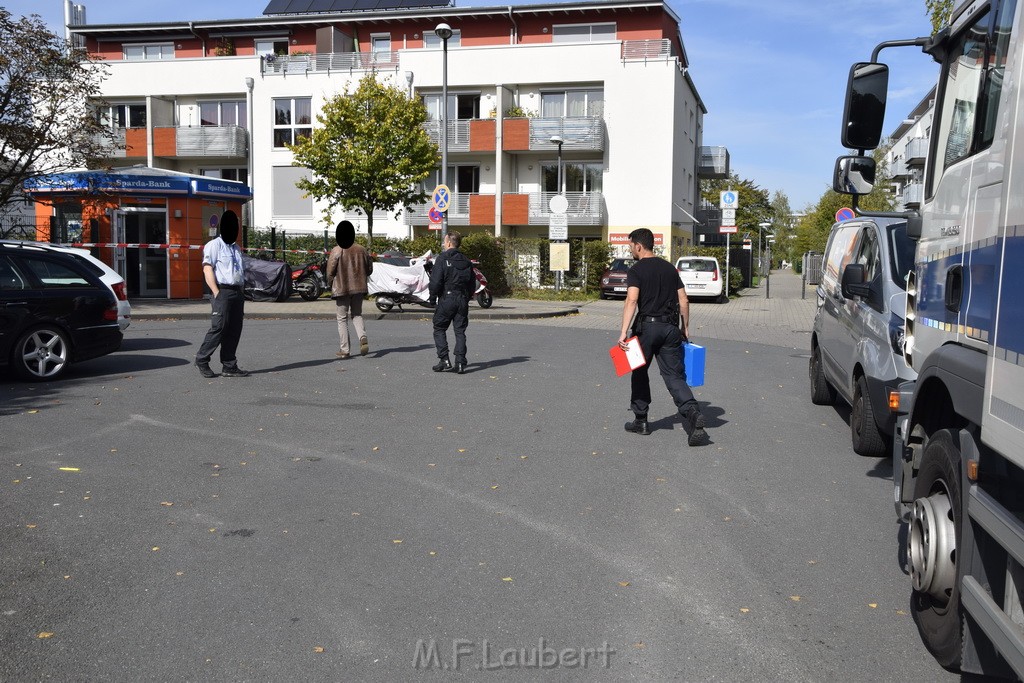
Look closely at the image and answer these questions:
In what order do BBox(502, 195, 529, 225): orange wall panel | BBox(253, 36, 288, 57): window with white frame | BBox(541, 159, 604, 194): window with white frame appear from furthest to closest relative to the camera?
BBox(253, 36, 288, 57): window with white frame → BBox(541, 159, 604, 194): window with white frame → BBox(502, 195, 529, 225): orange wall panel

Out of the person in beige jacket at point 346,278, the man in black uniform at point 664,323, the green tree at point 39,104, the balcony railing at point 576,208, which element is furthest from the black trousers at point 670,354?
the balcony railing at point 576,208

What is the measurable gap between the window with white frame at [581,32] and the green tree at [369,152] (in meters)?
13.3

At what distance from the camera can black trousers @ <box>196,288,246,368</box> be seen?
1156 cm

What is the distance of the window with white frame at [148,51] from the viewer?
50.4 metres

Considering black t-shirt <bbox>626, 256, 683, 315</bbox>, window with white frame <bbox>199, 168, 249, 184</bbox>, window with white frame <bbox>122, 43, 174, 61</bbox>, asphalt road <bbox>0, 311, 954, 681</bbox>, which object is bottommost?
asphalt road <bbox>0, 311, 954, 681</bbox>

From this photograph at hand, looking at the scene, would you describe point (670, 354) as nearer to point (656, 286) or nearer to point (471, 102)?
point (656, 286)

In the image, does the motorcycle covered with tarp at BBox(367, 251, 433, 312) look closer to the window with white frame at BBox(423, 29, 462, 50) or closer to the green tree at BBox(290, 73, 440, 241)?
the green tree at BBox(290, 73, 440, 241)

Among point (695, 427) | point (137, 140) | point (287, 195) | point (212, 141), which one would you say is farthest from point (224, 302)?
point (137, 140)

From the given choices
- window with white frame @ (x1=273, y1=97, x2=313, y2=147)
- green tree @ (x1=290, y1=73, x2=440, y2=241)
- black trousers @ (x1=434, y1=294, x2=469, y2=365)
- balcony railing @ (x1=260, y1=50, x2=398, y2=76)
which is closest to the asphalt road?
black trousers @ (x1=434, y1=294, x2=469, y2=365)

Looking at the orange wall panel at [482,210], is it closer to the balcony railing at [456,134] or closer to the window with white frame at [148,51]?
the balcony railing at [456,134]

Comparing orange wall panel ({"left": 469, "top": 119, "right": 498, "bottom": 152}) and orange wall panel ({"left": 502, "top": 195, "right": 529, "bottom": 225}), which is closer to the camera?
orange wall panel ({"left": 469, "top": 119, "right": 498, "bottom": 152})

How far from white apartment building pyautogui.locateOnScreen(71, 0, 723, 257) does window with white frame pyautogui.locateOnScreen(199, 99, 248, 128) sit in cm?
7

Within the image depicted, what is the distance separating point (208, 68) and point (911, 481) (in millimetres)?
45561

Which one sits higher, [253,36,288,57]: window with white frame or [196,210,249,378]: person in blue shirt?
[253,36,288,57]: window with white frame
